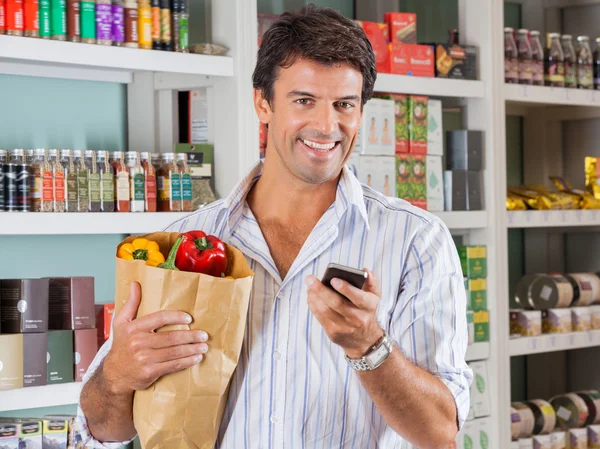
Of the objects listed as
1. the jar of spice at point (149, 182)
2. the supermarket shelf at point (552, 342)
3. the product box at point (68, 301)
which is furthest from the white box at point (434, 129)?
the product box at point (68, 301)

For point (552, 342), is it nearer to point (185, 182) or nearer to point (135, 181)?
point (185, 182)

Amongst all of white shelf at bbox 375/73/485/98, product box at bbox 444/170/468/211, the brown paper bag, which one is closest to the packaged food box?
product box at bbox 444/170/468/211

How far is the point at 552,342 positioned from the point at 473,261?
0.55 metres

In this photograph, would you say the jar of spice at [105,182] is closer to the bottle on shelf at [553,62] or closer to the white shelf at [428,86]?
the white shelf at [428,86]

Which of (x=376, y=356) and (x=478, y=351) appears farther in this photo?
(x=478, y=351)

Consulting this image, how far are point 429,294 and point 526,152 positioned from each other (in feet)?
9.78

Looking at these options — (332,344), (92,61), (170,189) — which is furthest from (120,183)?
(332,344)

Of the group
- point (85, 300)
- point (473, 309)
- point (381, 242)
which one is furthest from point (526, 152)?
point (381, 242)

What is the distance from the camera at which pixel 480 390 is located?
3600mm

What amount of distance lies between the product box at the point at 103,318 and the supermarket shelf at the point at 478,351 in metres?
1.43

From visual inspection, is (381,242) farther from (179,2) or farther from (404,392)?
(179,2)

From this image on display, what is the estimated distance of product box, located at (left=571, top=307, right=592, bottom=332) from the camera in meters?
3.92

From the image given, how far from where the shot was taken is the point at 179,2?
2.86 meters

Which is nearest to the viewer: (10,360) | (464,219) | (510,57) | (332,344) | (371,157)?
(332,344)
